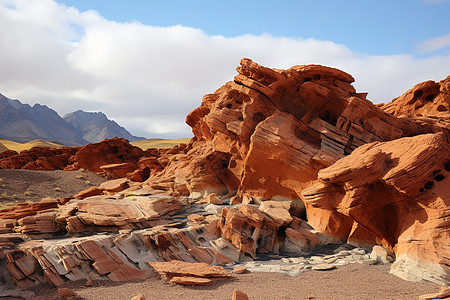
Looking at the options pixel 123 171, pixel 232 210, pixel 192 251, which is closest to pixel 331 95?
pixel 232 210

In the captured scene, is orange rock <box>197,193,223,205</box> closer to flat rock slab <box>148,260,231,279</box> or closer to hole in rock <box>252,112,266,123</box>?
hole in rock <box>252,112,266,123</box>

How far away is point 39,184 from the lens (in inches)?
1373

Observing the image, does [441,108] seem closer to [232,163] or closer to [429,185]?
[429,185]

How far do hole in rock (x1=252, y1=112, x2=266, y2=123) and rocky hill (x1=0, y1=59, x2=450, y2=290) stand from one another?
0.08m

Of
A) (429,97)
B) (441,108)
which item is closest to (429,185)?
(441,108)

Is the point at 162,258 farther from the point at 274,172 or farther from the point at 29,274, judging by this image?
the point at 274,172

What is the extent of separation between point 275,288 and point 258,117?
12.2 m

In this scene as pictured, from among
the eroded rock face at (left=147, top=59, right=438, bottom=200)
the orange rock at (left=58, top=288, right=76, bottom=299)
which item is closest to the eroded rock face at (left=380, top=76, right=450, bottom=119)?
the eroded rock face at (left=147, top=59, right=438, bottom=200)

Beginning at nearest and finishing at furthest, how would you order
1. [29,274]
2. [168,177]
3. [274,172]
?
[29,274], [274,172], [168,177]

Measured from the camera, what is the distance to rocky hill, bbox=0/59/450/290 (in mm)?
12578

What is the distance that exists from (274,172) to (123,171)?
27308mm

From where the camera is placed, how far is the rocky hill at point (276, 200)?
12.6 metres

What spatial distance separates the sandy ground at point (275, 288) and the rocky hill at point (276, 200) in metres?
0.80

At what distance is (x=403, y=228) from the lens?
13.7m
